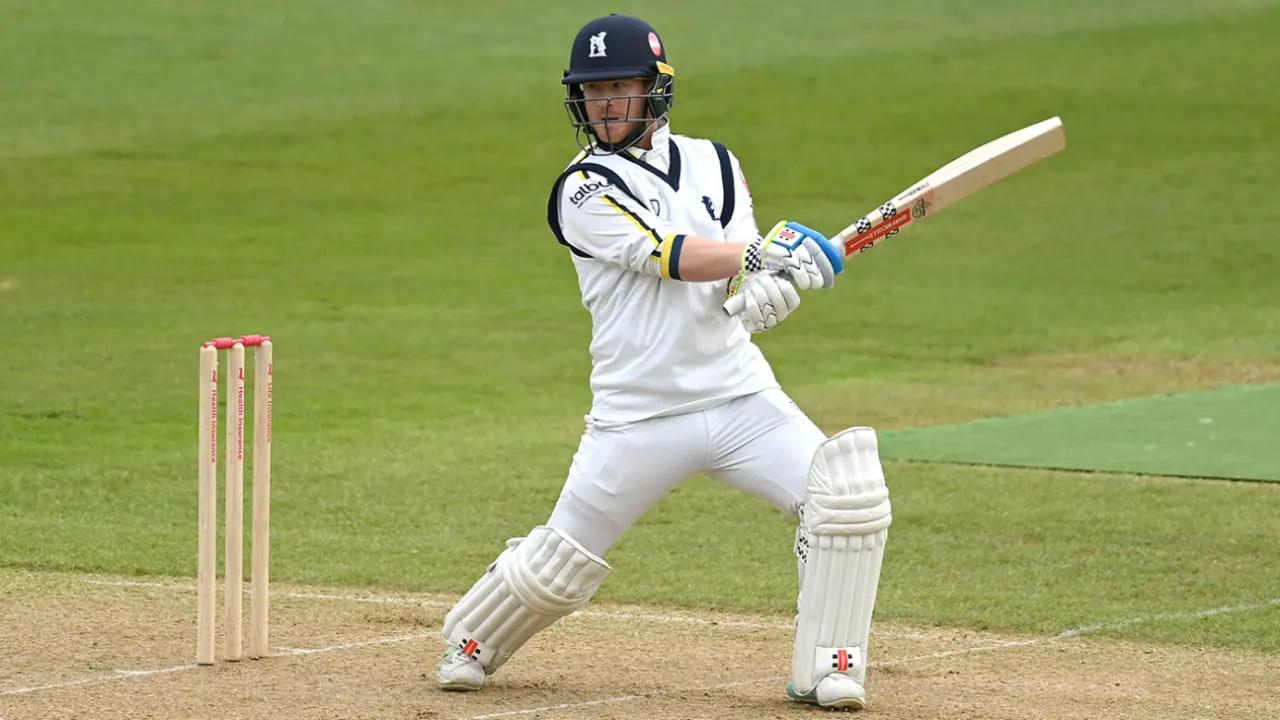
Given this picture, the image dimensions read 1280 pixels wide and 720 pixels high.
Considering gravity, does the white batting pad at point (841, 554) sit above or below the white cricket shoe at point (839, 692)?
above

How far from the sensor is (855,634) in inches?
224

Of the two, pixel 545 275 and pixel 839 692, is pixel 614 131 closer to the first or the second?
pixel 839 692

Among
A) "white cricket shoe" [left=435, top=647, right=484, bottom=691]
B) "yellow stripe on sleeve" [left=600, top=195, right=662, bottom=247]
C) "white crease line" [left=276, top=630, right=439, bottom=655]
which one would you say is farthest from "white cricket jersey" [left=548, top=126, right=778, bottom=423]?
"white crease line" [left=276, top=630, right=439, bottom=655]

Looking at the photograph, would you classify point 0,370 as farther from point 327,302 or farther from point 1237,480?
point 1237,480

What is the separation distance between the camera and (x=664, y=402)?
584cm

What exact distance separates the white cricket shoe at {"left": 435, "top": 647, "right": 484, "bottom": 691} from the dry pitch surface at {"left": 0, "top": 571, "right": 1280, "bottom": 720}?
44mm

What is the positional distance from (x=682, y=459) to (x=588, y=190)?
32.6 inches

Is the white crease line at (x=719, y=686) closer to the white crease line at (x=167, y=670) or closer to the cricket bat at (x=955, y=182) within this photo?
the white crease line at (x=167, y=670)

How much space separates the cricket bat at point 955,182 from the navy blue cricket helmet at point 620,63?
680 millimetres

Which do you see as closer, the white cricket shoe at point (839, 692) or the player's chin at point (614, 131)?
the white cricket shoe at point (839, 692)

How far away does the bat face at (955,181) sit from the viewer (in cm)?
585

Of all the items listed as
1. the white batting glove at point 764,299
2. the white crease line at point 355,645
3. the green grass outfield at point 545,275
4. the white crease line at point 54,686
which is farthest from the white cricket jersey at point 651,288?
the green grass outfield at point 545,275

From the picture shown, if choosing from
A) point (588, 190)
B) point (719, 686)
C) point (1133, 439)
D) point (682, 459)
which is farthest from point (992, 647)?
point (1133, 439)

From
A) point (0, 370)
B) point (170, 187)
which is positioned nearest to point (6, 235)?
point (170, 187)
